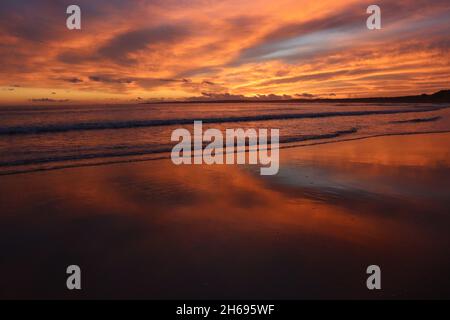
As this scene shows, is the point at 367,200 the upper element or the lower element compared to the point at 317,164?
lower

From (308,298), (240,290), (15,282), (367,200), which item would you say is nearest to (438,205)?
(367,200)

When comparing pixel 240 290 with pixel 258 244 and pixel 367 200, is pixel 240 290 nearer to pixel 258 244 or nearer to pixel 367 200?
pixel 258 244

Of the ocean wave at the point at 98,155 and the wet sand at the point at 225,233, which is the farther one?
the ocean wave at the point at 98,155

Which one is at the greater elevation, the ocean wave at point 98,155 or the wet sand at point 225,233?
the ocean wave at point 98,155

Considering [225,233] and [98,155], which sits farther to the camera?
[98,155]

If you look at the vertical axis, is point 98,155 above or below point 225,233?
above

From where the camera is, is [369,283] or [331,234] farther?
[331,234]

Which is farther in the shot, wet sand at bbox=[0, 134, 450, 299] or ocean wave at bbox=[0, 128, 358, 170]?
ocean wave at bbox=[0, 128, 358, 170]

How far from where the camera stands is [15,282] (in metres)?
3.72

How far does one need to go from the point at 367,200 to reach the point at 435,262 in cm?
261

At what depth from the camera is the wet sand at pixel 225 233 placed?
12.1 feet

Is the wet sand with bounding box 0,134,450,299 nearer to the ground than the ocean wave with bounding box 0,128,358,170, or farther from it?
nearer to the ground

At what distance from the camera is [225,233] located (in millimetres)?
5031

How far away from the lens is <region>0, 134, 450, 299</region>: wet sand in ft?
12.1
